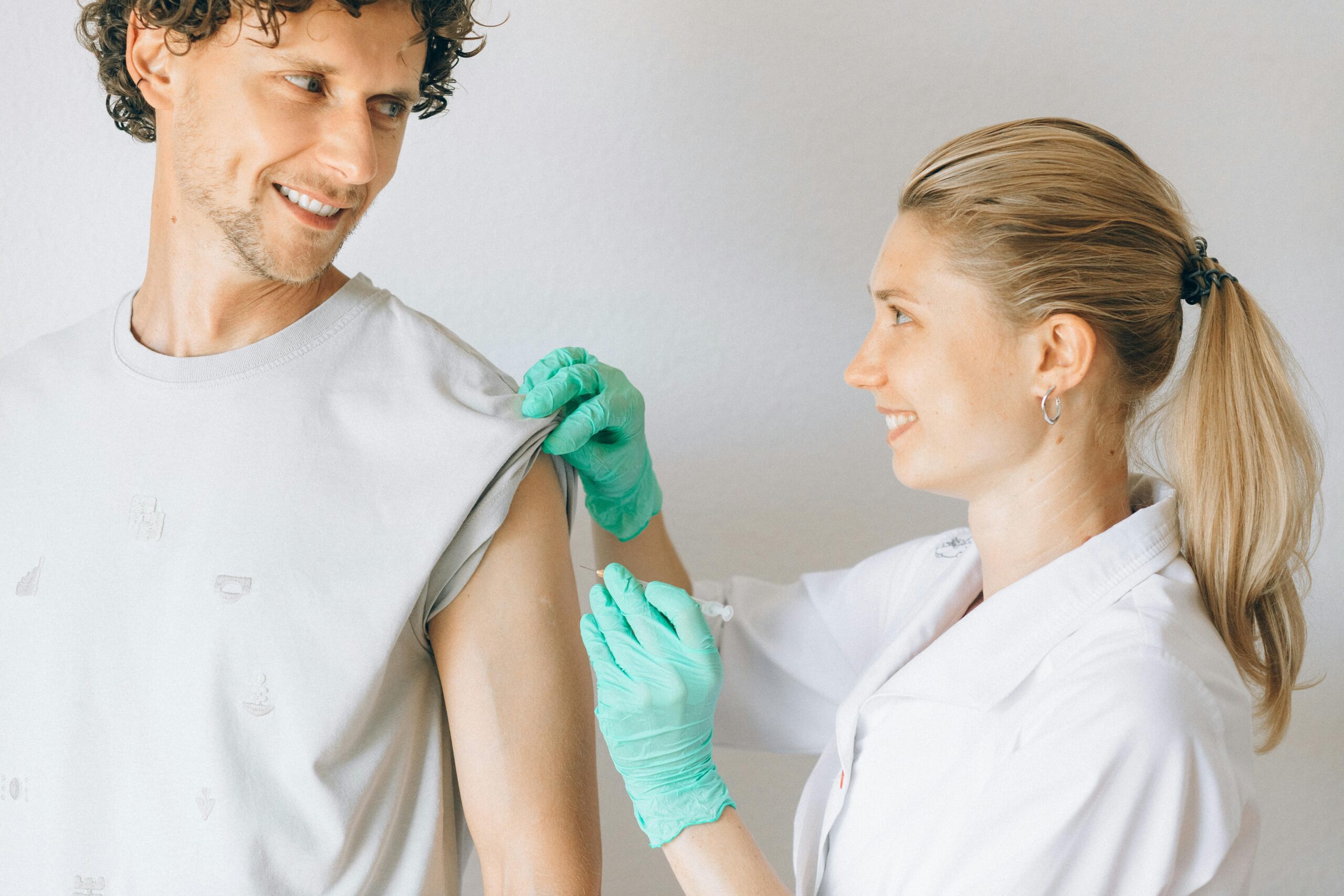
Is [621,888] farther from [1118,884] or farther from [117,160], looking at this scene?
[117,160]

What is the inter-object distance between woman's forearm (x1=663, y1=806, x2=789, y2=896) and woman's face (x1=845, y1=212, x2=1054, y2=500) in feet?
1.43

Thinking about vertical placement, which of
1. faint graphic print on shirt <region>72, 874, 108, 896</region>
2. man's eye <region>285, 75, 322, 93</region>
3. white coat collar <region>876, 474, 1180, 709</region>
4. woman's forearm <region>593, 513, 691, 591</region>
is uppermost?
man's eye <region>285, 75, 322, 93</region>

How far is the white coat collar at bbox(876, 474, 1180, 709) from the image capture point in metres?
1.17

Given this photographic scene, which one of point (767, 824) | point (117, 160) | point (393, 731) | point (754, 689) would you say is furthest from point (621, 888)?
point (117, 160)

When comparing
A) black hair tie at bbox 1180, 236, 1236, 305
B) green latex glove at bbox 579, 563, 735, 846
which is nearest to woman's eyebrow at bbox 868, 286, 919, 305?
black hair tie at bbox 1180, 236, 1236, 305

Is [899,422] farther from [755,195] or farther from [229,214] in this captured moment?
[229,214]

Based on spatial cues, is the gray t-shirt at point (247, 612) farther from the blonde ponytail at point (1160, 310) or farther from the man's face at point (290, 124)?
the blonde ponytail at point (1160, 310)

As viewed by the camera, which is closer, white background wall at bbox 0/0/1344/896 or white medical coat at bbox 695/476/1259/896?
white medical coat at bbox 695/476/1259/896

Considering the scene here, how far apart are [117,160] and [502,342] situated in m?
0.66

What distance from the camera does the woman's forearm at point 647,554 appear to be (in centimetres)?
161

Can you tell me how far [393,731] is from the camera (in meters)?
1.26

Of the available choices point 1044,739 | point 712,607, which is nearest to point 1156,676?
point 1044,739

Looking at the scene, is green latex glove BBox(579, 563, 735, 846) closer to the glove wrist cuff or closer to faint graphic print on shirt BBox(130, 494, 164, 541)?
the glove wrist cuff

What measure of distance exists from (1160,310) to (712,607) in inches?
25.9
